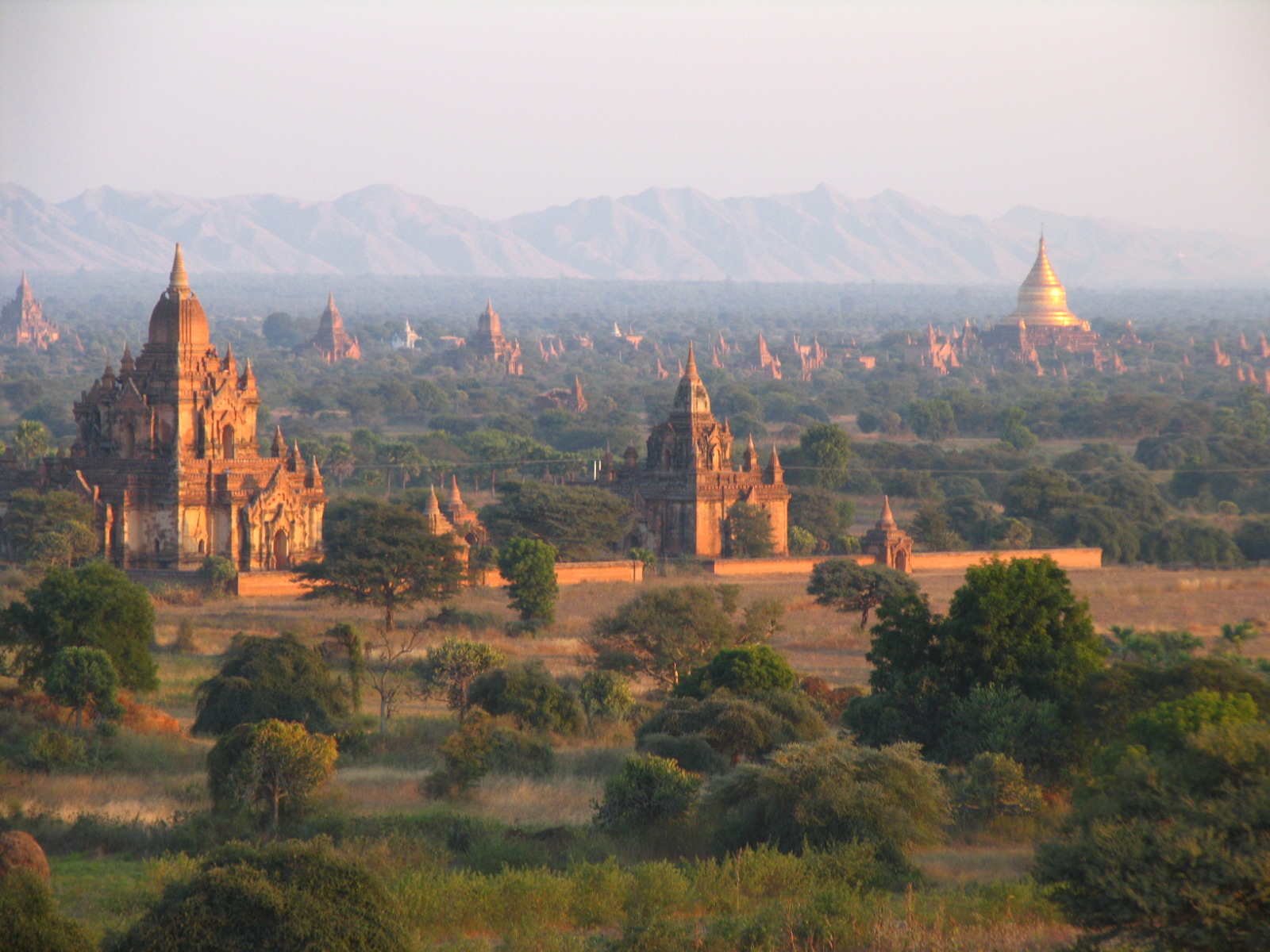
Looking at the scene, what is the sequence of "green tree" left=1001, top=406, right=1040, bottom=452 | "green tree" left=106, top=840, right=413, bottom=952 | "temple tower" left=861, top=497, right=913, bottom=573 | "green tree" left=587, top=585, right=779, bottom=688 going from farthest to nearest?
"green tree" left=1001, top=406, right=1040, bottom=452 < "temple tower" left=861, top=497, right=913, bottom=573 < "green tree" left=587, top=585, right=779, bottom=688 < "green tree" left=106, top=840, right=413, bottom=952

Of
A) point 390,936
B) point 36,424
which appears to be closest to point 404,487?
point 36,424

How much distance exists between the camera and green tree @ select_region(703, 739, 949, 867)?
1964 centimetres

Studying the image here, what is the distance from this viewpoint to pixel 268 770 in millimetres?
21234

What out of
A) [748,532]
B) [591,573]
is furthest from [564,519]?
[748,532]

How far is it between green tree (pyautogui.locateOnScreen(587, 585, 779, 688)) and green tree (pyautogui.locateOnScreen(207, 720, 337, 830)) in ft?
36.1

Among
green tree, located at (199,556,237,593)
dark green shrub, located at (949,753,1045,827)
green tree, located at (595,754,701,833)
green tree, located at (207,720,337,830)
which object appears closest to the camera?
Answer: green tree, located at (595,754,701,833)

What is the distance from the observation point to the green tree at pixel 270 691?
2681 cm

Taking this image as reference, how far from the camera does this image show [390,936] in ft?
48.4

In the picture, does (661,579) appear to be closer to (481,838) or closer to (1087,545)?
(1087,545)

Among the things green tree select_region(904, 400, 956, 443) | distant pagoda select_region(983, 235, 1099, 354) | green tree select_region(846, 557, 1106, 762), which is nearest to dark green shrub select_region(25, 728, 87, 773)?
green tree select_region(846, 557, 1106, 762)

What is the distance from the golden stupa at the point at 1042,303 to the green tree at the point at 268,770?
170019 mm

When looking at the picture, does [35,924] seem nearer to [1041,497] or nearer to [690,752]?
[690,752]

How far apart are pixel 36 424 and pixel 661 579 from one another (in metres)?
27.2

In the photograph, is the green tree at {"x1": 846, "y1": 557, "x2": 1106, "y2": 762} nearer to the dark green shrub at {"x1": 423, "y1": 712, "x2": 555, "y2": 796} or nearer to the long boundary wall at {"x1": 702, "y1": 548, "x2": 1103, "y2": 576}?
the dark green shrub at {"x1": 423, "y1": 712, "x2": 555, "y2": 796}
